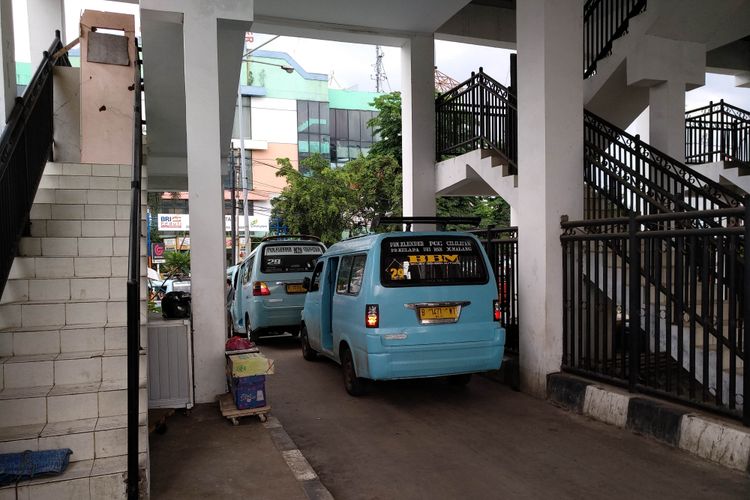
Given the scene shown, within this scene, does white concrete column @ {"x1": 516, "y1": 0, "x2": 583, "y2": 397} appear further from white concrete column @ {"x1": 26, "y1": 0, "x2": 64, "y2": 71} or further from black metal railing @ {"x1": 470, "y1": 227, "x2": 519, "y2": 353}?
white concrete column @ {"x1": 26, "y1": 0, "x2": 64, "y2": 71}

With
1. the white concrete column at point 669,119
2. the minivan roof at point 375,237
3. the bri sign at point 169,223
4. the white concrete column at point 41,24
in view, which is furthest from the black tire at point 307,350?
the bri sign at point 169,223

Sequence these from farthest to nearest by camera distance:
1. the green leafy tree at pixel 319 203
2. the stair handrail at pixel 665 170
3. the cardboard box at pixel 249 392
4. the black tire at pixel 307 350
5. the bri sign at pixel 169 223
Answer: the bri sign at pixel 169 223, the green leafy tree at pixel 319 203, the black tire at pixel 307 350, the stair handrail at pixel 665 170, the cardboard box at pixel 249 392

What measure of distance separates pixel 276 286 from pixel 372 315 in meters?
4.97

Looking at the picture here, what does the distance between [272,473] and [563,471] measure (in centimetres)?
246

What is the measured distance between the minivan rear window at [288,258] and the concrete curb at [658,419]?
19.8 feet

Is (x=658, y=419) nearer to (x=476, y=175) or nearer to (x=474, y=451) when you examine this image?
(x=474, y=451)

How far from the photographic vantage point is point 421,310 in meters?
6.45

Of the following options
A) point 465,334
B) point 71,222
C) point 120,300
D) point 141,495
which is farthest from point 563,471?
point 71,222

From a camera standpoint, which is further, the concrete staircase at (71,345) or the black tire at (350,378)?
the black tire at (350,378)

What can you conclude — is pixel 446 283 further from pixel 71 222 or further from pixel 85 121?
pixel 85 121

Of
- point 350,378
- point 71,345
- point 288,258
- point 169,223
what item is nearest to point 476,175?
point 288,258

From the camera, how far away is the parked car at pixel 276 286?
1092 centimetres

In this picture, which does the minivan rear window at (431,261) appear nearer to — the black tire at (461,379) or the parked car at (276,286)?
the black tire at (461,379)

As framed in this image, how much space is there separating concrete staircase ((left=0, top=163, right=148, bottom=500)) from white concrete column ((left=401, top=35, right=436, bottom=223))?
6.58 meters
